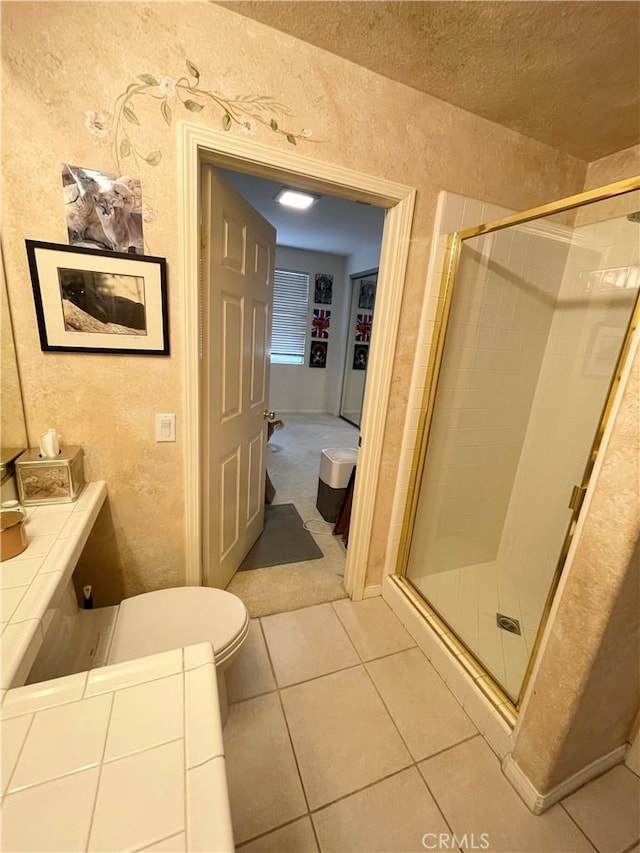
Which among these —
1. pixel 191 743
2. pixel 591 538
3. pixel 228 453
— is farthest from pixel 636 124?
pixel 191 743

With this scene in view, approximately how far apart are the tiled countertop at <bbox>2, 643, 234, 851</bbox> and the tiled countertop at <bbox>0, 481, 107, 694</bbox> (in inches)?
3.6

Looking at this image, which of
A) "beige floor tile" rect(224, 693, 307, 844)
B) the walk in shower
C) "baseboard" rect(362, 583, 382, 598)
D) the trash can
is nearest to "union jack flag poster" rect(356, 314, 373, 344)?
the trash can

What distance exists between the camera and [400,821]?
3.46ft

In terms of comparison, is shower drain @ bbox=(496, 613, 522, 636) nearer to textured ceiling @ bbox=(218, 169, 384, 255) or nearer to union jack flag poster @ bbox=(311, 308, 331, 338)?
textured ceiling @ bbox=(218, 169, 384, 255)

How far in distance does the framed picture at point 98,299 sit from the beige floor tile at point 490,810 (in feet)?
5.97

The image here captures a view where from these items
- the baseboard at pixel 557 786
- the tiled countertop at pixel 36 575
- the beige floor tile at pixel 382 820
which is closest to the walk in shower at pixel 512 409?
the baseboard at pixel 557 786

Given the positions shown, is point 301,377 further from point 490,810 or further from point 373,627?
point 490,810

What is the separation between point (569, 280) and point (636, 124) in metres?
0.64

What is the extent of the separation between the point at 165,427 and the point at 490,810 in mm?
1715

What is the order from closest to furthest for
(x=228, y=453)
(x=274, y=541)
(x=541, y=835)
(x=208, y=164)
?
(x=541, y=835) < (x=208, y=164) < (x=228, y=453) < (x=274, y=541)

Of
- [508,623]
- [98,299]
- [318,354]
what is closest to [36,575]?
[98,299]

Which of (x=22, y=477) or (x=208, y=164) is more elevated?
(x=208, y=164)

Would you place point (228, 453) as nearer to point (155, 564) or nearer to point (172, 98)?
point (155, 564)

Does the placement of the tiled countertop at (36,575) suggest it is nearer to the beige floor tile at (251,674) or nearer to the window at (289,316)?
the beige floor tile at (251,674)
